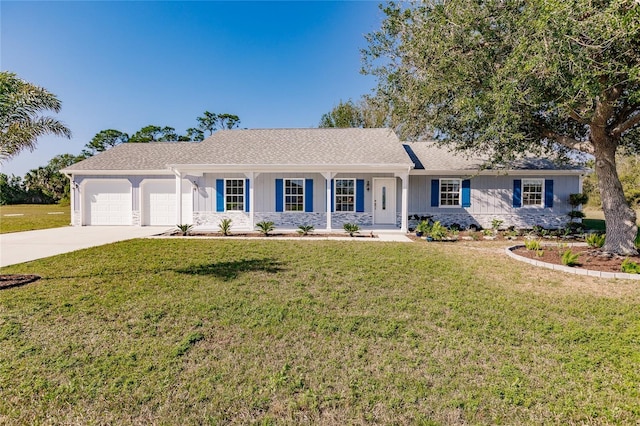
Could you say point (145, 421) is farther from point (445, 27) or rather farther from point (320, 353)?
point (445, 27)

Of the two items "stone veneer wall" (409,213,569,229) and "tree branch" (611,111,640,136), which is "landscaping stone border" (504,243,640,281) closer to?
"tree branch" (611,111,640,136)

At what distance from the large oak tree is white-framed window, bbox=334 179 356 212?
4.24 metres

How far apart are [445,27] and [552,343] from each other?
7.44m

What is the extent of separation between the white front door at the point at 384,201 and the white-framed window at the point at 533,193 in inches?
238

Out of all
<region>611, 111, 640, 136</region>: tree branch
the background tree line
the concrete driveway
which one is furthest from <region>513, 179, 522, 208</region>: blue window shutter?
the background tree line

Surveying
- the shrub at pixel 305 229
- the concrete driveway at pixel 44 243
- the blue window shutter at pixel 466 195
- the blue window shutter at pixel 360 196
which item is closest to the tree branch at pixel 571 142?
the blue window shutter at pixel 466 195

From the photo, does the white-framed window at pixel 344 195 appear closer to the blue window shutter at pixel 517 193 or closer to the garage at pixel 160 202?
the blue window shutter at pixel 517 193

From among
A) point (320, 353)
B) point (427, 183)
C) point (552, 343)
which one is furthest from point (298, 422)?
point (427, 183)

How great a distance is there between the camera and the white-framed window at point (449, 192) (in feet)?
47.6

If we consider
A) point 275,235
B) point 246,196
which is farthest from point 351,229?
point 246,196

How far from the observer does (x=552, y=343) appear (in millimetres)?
3973

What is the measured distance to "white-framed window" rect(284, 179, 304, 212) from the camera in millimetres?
14312

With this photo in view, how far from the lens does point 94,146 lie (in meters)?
36.7

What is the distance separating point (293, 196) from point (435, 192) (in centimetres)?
667
